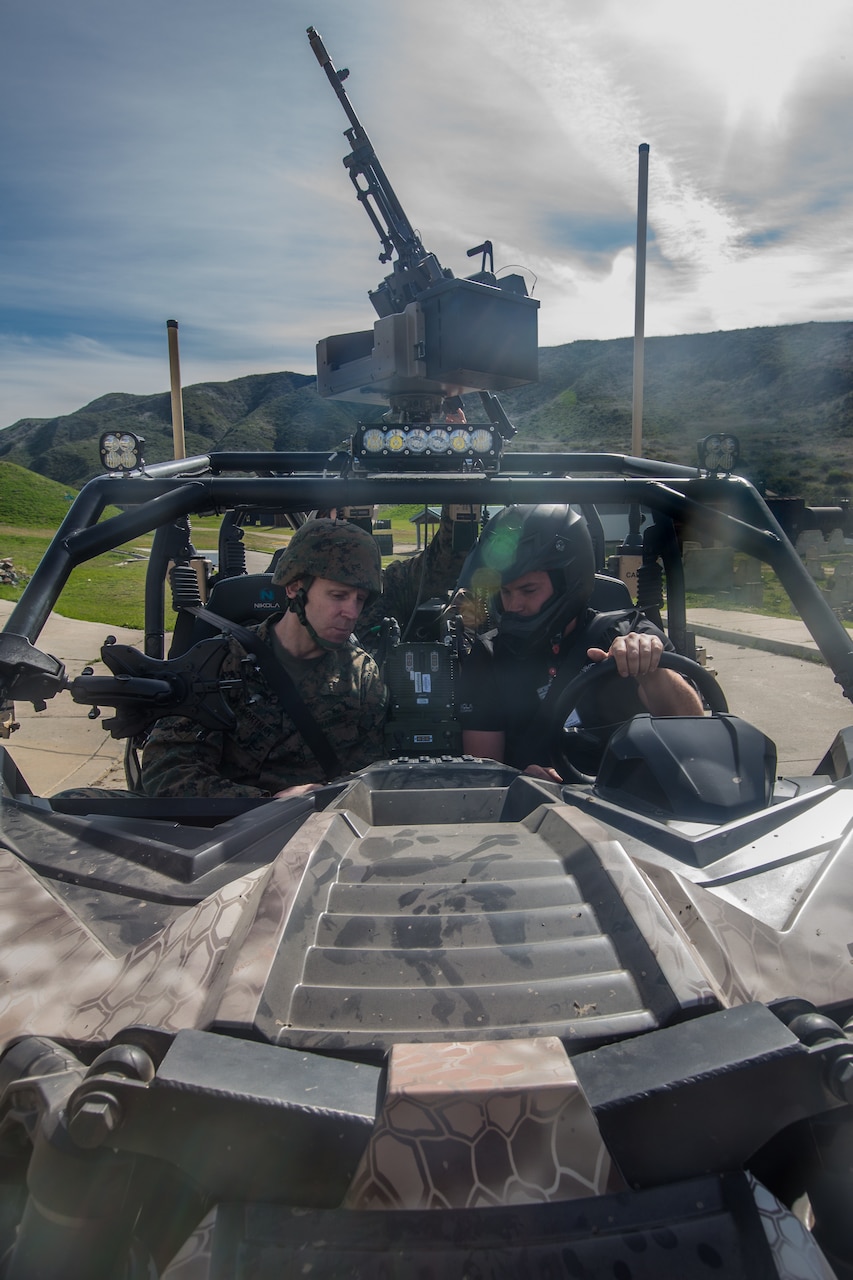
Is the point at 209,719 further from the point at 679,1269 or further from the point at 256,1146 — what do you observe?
the point at 679,1269

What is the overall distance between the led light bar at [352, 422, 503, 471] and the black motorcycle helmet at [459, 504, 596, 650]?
0.87ft

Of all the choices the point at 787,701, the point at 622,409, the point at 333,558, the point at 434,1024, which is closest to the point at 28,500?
the point at 787,701

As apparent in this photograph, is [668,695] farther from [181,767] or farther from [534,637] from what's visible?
[181,767]

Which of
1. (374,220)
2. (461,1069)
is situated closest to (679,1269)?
(461,1069)

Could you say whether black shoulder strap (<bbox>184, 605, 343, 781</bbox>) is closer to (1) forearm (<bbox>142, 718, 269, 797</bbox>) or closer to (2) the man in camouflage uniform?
(2) the man in camouflage uniform

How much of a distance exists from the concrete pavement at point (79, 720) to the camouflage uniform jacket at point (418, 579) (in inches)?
58.6

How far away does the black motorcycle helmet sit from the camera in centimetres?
280

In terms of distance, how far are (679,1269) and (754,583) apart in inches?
538

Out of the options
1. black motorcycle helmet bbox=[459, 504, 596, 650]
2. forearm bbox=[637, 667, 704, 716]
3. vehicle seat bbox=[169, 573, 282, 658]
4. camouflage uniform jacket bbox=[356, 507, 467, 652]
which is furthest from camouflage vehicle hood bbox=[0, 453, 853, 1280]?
camouflage uniform jacket bbox=[356, 507, 467, 652]

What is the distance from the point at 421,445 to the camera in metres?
2.58

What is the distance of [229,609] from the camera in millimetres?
3523

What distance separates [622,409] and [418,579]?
55643 mm

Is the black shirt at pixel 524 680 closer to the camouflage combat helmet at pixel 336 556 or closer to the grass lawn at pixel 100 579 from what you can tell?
the camouflage combat helmet at pixel 336 556

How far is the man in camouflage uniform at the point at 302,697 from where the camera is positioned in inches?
104
